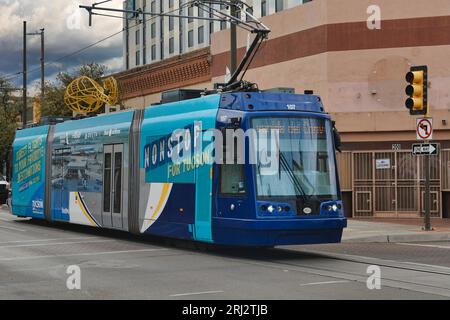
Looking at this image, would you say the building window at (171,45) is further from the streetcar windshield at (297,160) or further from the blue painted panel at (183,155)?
the streetcar windshield at (297,160)

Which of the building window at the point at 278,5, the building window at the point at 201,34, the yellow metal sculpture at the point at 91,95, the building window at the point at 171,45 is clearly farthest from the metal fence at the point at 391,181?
the building window at the point at 171,45

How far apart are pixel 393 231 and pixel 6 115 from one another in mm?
41649

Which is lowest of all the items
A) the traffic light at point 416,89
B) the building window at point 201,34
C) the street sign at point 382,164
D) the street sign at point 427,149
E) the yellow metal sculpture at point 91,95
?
the street sign at point 382,164

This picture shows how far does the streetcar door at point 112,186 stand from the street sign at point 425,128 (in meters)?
8.32

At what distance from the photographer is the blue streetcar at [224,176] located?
12961 millimetres

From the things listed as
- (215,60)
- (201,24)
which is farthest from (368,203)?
(201,24)

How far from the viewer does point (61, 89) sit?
4188 cm

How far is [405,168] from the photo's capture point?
981 inches

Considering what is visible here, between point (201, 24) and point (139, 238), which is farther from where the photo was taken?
point (201, 24)

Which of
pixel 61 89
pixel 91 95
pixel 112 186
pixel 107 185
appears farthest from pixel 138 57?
pixel 112 186

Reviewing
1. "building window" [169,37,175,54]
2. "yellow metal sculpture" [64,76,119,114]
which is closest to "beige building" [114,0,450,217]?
"yellow metal sculpture" [64,76,119,114]

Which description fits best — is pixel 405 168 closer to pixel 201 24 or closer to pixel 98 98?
pixel 98 98

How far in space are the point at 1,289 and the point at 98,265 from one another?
2.78 m
